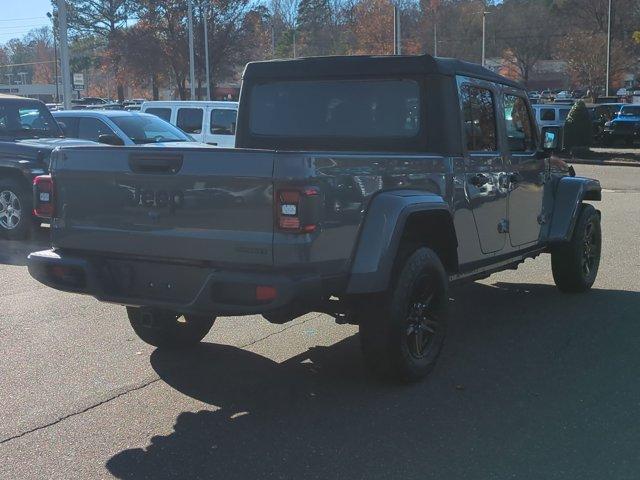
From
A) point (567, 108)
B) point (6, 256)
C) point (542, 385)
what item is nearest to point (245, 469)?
point (542, 385)

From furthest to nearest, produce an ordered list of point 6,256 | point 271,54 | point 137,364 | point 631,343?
point 271,54, point 6,256, point 631,343, point 137,364

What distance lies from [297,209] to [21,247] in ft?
23.6

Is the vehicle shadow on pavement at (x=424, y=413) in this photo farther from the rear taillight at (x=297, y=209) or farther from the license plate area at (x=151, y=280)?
the rear taillight at (x=297, y=209)

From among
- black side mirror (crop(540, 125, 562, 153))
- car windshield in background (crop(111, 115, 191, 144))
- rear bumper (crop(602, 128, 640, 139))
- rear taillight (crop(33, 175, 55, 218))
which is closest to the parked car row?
car windshield in background (crop(111, 115, 191, 144))

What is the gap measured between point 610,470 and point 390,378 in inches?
56.6

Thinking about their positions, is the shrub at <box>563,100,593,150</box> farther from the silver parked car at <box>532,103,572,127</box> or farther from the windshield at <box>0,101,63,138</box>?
the windshield at <box>0,101,63,138</box>

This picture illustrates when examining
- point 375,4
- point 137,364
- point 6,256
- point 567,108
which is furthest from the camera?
point 375,4

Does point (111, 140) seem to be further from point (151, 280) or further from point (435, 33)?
point (435, 33)

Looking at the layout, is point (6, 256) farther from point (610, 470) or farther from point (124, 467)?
point (610, 470)

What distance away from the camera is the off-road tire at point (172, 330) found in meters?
5.00

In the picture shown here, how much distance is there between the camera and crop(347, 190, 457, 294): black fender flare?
13.0 feet

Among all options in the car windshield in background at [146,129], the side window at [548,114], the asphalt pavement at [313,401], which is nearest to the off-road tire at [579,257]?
the asphalt pavement at [313,401]

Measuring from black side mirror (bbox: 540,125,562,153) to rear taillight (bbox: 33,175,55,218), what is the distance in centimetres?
430

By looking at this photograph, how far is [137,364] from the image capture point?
16.4ft
